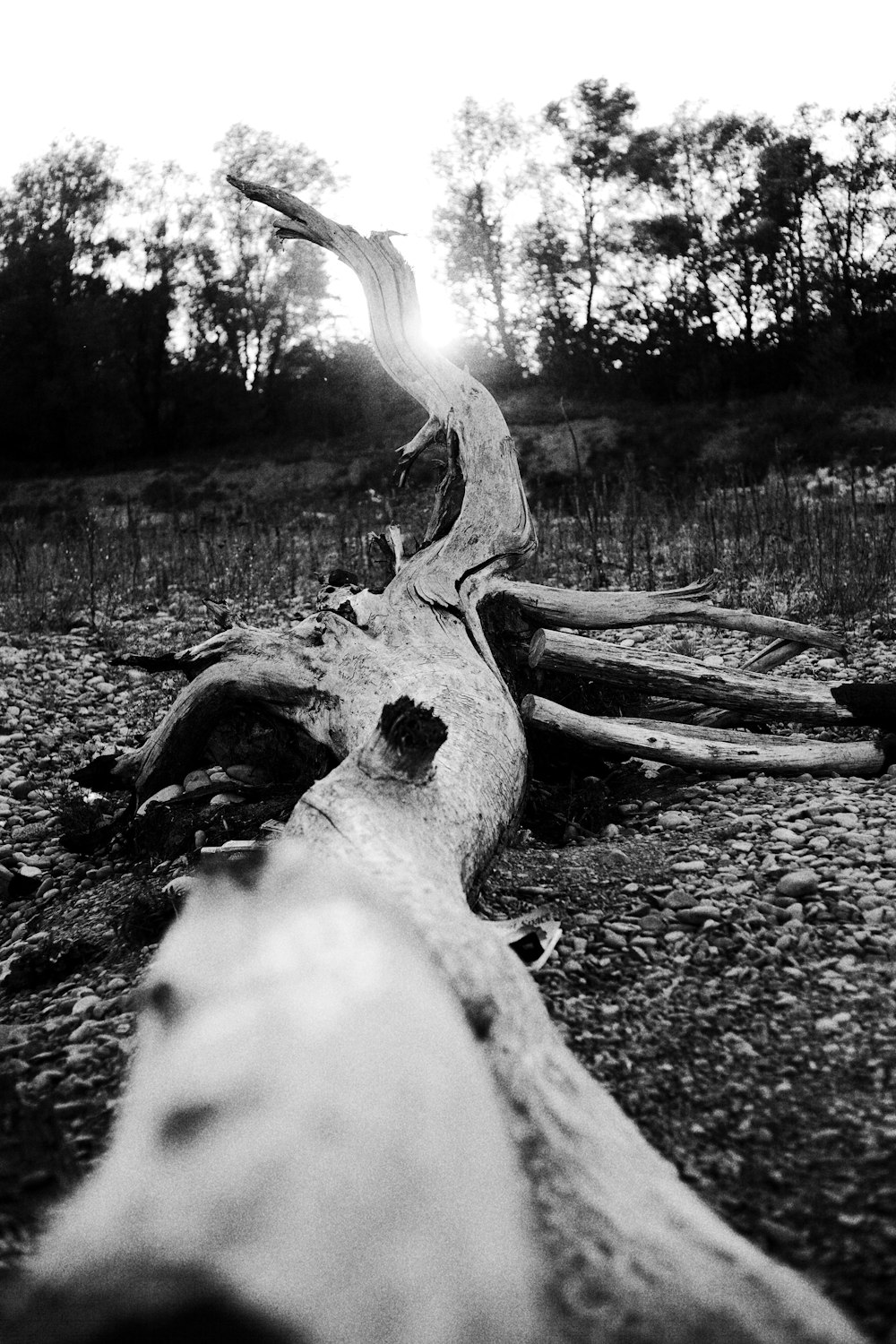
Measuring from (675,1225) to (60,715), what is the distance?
591 centimetres

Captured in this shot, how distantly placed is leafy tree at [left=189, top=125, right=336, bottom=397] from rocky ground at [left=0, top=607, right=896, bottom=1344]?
119ft

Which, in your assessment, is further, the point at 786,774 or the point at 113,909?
the point at 786,774

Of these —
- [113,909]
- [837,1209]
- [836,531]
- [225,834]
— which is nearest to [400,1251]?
[837,1209]

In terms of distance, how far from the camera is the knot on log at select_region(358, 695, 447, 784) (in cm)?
313

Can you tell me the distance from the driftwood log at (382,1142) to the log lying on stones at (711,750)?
2.29 feet

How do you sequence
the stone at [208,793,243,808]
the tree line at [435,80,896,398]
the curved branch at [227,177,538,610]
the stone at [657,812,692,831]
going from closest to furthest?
the stone at [657,812,692,831], the stone at [208,793,243,808], the curved branch at [227,177,538,610], the tree line at [435,80,896,398]

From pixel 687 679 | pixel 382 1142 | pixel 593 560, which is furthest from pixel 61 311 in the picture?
pixel 382 1142

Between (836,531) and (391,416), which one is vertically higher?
(391,416)

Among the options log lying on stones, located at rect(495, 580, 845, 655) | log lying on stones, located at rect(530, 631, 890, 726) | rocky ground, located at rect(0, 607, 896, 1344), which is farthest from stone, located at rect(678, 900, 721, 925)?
log lying on stones, located at rect(495, 580, 845, 655)

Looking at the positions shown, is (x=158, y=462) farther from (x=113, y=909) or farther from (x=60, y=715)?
(x=113, y=909)

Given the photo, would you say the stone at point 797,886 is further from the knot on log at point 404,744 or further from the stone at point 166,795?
the stone at point 166,795

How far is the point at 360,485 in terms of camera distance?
25.9 metres

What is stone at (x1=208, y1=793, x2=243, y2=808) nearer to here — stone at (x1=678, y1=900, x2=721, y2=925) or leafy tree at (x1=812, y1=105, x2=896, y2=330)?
stone at (x1=678, y1=900, x2=721, y2=925)

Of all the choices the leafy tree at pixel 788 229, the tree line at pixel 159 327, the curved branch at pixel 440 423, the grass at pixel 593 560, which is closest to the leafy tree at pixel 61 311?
the tree line at pixel 159 327
